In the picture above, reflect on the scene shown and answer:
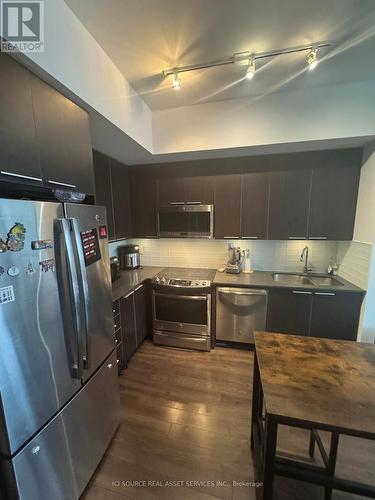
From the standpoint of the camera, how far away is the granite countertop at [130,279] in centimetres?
226

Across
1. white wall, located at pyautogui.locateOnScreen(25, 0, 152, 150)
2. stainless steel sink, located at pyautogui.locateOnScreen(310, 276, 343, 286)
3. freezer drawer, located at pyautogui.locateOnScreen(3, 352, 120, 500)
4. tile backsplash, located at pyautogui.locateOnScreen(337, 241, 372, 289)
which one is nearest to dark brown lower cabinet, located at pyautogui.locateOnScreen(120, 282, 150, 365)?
freezer drawer, located at pyautogui.locateOnScreen(3, 352, 120, 500)

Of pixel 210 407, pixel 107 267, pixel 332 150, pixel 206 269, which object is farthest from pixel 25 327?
pixel 332 150

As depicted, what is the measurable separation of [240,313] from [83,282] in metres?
1.98

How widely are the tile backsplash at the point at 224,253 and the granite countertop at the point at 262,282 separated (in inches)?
7.3

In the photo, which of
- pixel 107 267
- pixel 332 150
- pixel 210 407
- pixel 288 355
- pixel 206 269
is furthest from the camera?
pixel 206 269

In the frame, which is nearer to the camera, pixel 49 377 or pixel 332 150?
pixel 49 377

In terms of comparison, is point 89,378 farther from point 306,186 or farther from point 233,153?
point 306,186

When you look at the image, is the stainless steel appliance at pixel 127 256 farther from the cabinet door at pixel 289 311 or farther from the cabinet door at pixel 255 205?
the cabinet door at pixel 289 311

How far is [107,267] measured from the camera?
1504 millimetres

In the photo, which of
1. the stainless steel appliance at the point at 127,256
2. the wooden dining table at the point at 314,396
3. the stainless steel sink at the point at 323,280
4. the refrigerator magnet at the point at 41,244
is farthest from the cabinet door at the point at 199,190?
the refrigerator magnet at the point at 41,244

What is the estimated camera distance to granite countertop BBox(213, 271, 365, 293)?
2.35 meters

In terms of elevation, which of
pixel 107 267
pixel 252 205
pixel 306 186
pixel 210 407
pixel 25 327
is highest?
pixel 306 186

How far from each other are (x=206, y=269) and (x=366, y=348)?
205cm

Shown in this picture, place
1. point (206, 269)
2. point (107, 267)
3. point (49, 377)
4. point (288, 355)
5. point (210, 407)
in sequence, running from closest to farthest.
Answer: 1. point (49, 377)
2. point (288, 355)
3. point (107, 267)
4. point (210, 407)
5. point (206, 269)
